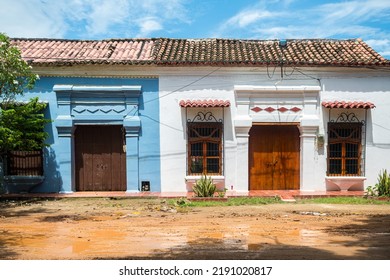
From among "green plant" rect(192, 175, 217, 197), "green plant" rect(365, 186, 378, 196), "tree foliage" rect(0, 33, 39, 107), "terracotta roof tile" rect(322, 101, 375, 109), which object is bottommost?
"green plant" rect(365, 186, 378, 196)

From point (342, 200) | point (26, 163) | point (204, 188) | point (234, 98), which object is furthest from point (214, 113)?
point (26, 163)

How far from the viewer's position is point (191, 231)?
5879 millimetres

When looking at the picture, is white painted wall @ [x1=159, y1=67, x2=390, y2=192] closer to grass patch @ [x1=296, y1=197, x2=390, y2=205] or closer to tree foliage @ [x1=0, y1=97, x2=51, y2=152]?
grass patch @ [x1=296, y1=197, x2=390, y2=205]

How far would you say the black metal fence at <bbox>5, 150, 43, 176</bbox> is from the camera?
9922 millimetres

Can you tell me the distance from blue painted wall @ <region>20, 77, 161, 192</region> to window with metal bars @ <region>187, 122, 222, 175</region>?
102 centimetres

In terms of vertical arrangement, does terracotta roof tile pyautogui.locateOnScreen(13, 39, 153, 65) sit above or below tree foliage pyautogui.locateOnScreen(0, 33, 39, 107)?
above

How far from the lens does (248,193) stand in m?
9.66

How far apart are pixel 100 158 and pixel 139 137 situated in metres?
1.45

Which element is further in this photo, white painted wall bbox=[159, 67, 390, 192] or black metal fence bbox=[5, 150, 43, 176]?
black metal fence bbox=[5, 150, 43, 176]

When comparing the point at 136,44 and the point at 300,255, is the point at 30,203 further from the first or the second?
the point at 300,255

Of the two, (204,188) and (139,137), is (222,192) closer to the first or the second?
(204,188)

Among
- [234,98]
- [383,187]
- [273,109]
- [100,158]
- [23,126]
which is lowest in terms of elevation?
[383,187]

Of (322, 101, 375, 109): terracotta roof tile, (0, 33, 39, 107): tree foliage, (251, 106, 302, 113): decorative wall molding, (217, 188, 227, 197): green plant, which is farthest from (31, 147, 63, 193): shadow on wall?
(322, 101, 375, 109): terracotta roof tile

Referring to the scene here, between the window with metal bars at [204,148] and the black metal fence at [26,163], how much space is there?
4513mm
